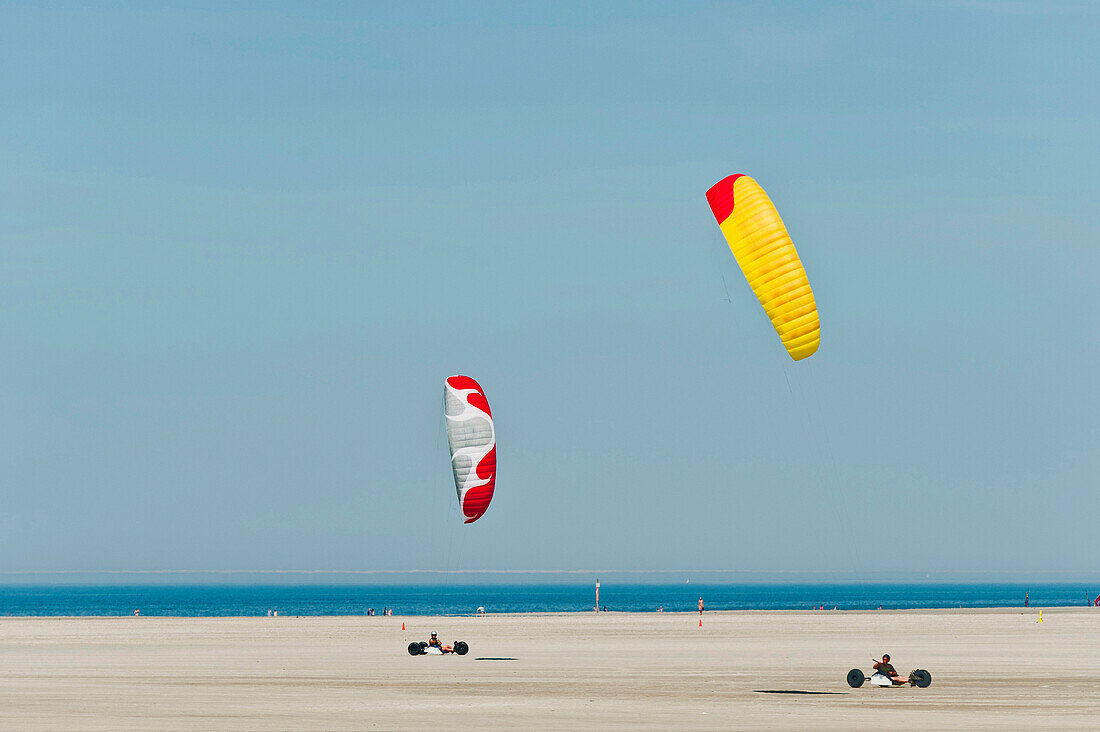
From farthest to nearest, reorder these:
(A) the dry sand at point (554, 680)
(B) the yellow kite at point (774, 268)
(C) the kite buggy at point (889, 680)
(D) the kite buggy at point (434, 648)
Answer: (D) the kite buggy at point (434, 648) → (C) the kite buggy at point (889, 680) → (B) the yellow kite at point (774, 268) → (A) the dry sand at point (554, 680)

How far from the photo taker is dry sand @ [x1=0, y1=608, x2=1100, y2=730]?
21750 mm

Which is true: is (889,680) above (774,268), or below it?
below

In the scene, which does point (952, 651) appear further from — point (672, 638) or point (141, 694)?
point (141, 694)

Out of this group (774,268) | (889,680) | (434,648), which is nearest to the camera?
(774,268)

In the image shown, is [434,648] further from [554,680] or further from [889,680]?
[889,680]

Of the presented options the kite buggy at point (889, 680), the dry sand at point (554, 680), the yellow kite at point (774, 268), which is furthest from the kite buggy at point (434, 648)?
the yellow kite at point (774, 268)

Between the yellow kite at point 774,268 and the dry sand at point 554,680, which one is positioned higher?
the yellow kite at point 774,268

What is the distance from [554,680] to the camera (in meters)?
29.3

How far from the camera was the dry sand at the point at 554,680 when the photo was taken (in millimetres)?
21750

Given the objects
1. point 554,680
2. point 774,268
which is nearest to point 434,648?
point 554,680

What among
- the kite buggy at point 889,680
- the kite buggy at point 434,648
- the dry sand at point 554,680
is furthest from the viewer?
the kite buggy at point 434,648

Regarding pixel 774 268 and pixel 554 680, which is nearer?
pixel 774 268

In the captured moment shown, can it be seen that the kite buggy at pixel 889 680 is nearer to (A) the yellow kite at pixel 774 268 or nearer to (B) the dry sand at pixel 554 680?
(B) the dry sand at pixel 554 680

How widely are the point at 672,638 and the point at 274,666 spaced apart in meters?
17.8
